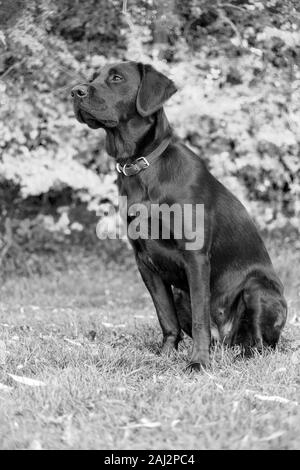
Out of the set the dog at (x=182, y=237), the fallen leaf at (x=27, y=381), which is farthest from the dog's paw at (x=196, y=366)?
the fallen leaf at (x=27, y=381)

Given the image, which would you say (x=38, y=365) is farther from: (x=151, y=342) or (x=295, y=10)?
(x=295, y=10)

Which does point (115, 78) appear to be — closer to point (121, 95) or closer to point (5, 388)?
point (121, 95)

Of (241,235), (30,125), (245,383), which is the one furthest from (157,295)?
(30,125)

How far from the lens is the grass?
7.52ft

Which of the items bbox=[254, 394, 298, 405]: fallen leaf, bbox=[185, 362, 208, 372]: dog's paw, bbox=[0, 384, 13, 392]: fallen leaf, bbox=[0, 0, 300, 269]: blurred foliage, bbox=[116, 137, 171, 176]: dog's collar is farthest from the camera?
bbox=[0, 0, 300, 269]: blurred foliage

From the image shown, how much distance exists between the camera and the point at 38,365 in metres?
3.31

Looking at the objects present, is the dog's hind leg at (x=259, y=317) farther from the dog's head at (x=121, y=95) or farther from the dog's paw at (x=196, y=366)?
the dog's head at (x=121, y=95)

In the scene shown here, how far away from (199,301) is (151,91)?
1136 mm

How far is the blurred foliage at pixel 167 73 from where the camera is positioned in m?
6.16

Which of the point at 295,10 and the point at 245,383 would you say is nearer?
the point at 245,383

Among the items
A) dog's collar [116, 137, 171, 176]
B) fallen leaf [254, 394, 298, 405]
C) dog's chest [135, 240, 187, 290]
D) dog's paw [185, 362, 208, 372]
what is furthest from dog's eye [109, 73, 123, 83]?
fallen leaf [254, 394, 298, 405]

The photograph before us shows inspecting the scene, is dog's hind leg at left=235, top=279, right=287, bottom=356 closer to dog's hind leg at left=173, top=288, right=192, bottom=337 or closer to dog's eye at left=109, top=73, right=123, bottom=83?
dog's hind leg at left=173, top=288, right=192, bottom=337

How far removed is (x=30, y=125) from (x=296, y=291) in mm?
3166

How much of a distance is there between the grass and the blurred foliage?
2245mm
